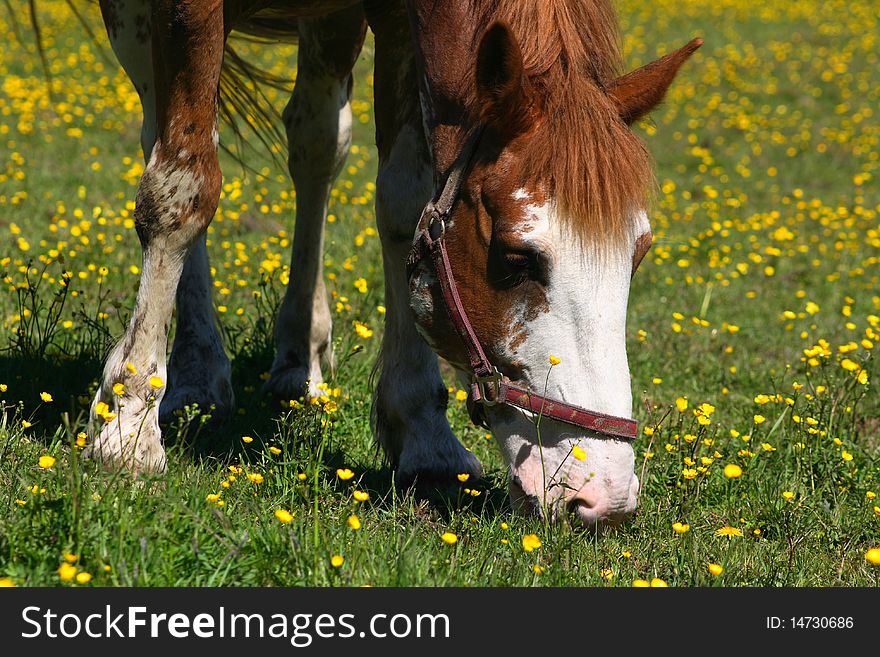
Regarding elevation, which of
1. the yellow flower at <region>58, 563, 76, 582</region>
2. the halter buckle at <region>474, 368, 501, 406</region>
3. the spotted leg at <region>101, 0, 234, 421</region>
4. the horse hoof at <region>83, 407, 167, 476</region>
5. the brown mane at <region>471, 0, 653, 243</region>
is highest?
the brown mane at <region>471, 0, 653, 243</region>

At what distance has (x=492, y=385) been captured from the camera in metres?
3.26

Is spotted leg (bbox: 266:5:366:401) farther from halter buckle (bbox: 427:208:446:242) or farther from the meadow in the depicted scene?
halter buckle (bbox: 427:208:446:242)

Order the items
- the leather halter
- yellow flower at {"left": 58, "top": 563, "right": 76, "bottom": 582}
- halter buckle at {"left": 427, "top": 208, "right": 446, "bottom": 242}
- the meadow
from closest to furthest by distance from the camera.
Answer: yellow flower at {"left": 58, "top": 563, "right": 76, "bottom": 582} → the meadow → the leather halter → halter buckle at {"left": 427, "top": 208, "right": 446, "bottom": 242}

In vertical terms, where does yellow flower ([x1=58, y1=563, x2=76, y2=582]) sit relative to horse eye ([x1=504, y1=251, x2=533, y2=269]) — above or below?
below

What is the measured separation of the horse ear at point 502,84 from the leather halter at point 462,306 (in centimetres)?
14

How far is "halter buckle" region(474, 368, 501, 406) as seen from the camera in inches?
128

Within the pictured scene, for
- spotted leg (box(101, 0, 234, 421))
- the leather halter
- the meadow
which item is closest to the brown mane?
the leather halter

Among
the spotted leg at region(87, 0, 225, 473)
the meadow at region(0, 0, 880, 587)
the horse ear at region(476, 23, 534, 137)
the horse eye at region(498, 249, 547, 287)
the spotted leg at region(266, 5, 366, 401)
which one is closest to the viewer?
the meadow at region(0, 0, 880, 587)

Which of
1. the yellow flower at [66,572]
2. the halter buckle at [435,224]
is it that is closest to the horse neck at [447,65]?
the halter buckle at [435,224]

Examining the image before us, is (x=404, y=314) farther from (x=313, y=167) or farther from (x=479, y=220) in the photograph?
(x=313, y=167)

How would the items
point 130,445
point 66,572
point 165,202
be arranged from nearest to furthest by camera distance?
point 66,572 → point 130,445 → point 165,202

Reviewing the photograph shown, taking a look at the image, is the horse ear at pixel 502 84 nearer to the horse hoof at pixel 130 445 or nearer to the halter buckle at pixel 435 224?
the halter buckle at pixel 435 224

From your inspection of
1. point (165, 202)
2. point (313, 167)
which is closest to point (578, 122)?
point (165, 202)

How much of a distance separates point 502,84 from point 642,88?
50 cm
